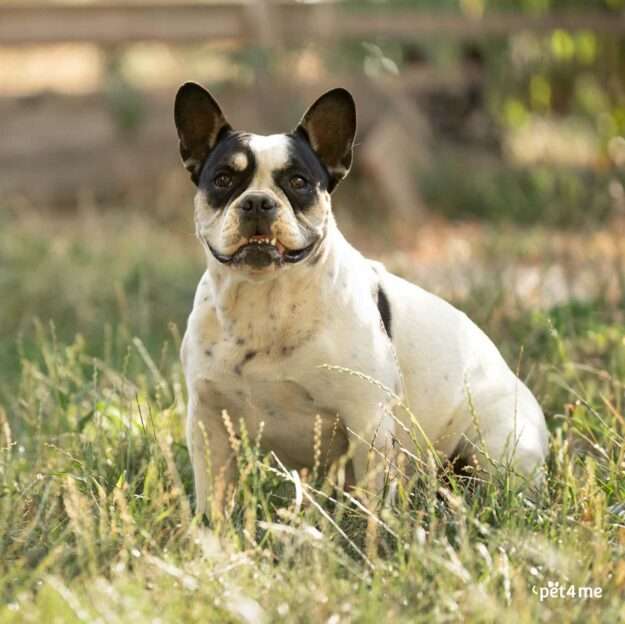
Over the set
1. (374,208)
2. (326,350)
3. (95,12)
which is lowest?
(374,208)

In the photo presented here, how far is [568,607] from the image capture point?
9.43ft

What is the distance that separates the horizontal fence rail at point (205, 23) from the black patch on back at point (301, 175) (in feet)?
20.9

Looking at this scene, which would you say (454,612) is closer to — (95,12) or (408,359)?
(408,359)

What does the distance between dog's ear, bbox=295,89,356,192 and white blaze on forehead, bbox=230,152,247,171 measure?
10.1 inches

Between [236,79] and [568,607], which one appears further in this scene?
[236,79]

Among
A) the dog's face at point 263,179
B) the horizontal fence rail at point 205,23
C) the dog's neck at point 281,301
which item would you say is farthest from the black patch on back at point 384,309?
the horizontal fence rail at point 205,23

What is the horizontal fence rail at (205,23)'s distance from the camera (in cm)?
956

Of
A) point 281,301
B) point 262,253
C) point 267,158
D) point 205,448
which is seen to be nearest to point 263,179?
point 267,158

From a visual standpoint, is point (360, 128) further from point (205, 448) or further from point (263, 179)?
point (205, 448)

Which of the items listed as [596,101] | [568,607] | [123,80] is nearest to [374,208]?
[123,80]

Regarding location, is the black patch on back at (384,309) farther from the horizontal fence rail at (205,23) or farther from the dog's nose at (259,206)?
the horizontal fence rail at (205,23)

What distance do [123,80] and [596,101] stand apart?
464 centimetres

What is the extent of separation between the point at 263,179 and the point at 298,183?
0.10 meters

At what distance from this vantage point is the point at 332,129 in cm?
378
